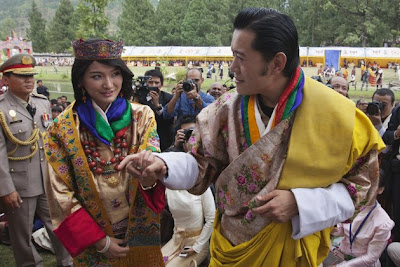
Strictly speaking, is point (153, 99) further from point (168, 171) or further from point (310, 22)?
point (310, 22)

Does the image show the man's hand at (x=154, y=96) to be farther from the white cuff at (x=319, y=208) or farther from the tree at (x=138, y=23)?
the tree at (x=138, y=23)

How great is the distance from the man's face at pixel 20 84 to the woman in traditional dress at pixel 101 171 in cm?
147

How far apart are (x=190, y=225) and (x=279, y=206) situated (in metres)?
2.07

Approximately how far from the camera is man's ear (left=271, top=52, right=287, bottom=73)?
4.56 feet

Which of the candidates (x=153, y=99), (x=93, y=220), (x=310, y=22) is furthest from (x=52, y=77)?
(x=310, y=22)

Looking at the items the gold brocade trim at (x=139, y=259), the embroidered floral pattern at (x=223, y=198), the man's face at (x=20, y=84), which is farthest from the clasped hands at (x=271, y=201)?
the man's face at (x=20, y=84)

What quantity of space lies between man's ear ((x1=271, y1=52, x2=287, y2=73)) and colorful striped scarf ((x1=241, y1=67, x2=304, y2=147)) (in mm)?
92

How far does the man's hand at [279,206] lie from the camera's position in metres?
1.35

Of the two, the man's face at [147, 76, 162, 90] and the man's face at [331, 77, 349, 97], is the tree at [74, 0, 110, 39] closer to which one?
the man's face at [147, 76, 162, 90]

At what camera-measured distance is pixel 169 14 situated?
3556 centimetres

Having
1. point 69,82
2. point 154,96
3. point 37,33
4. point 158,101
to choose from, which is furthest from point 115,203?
point 37,33

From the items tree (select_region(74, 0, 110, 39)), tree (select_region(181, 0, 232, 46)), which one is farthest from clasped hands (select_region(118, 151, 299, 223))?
tree (select_region(181, 0, 232, 46))

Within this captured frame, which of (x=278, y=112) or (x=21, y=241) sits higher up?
(x=278, y=112)

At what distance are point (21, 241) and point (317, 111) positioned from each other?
2.93 m
